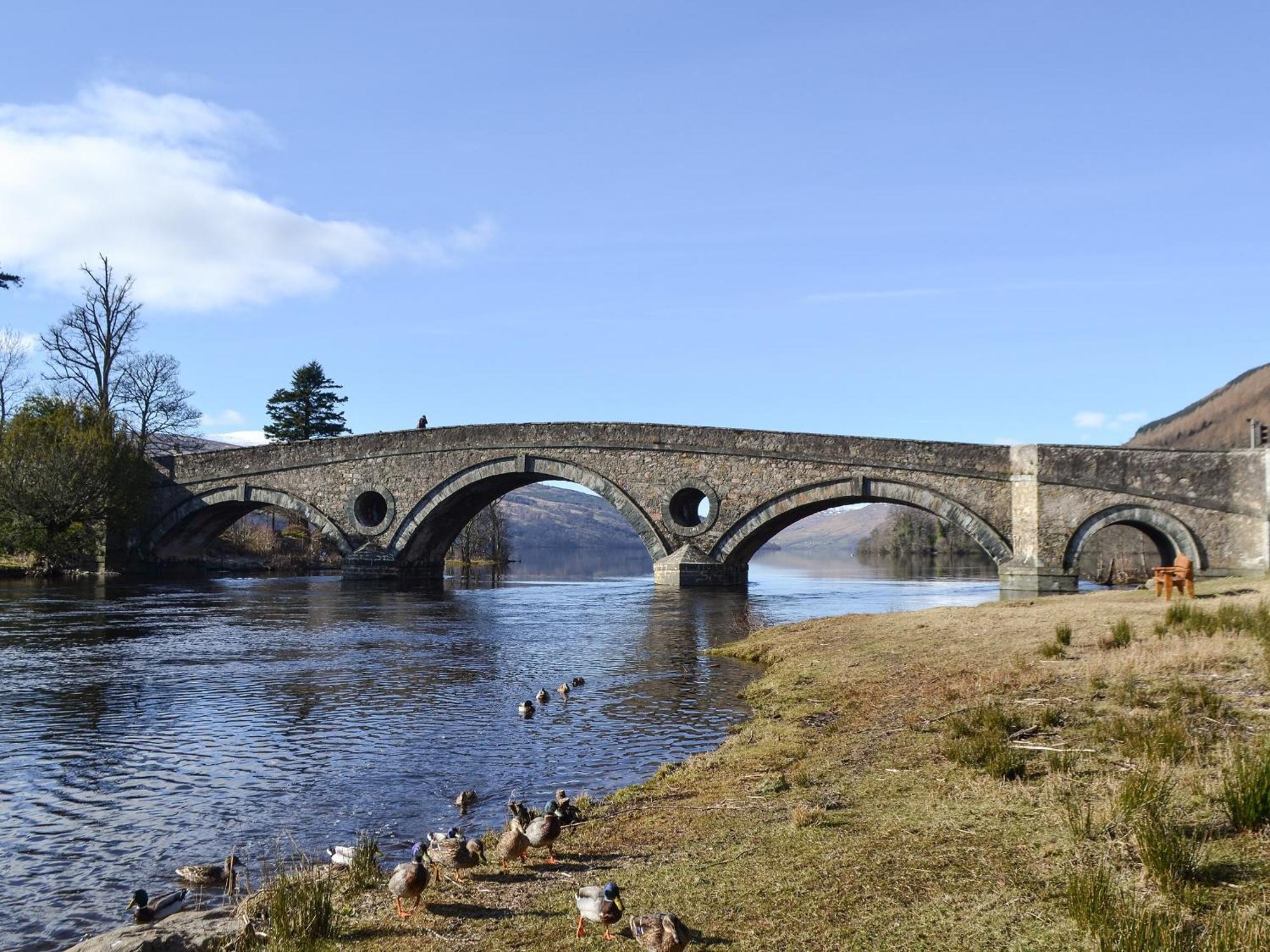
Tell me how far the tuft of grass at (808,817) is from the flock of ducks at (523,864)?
1517 millimetres

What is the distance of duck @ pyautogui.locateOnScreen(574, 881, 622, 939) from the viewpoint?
4656mm

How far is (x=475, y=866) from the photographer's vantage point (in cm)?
604

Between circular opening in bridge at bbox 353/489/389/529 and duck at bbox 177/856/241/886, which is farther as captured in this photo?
circular opening in bridge at bbox 353/489/389/529

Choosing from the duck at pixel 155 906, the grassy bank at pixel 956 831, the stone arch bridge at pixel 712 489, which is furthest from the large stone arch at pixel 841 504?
the duck at pixel 155 906

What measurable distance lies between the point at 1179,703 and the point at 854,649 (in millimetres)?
7541

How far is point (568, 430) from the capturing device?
3978cm

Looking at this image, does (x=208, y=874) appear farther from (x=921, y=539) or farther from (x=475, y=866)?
(x=921, y=539)

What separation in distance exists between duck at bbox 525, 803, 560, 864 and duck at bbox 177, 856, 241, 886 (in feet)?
6.88

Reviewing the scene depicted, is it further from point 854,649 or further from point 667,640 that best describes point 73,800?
point 667,640

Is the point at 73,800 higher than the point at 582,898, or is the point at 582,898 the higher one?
the point at 582,898

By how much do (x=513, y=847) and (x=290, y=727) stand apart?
Result: 21.3ft

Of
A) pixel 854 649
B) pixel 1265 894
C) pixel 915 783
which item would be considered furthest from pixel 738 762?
pixel 854 649

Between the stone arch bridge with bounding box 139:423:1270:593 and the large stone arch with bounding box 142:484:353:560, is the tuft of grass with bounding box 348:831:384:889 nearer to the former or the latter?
the stone arch bridge with bounding box 139:423:1270:593

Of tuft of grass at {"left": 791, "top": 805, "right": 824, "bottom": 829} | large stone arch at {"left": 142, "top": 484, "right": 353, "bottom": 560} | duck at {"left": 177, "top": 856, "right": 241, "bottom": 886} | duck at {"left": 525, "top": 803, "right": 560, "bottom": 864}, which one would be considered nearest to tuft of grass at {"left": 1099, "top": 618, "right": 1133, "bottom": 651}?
tuft of grass at {"left": 791, "top": 805, "right": 824, "bottom": 829}
